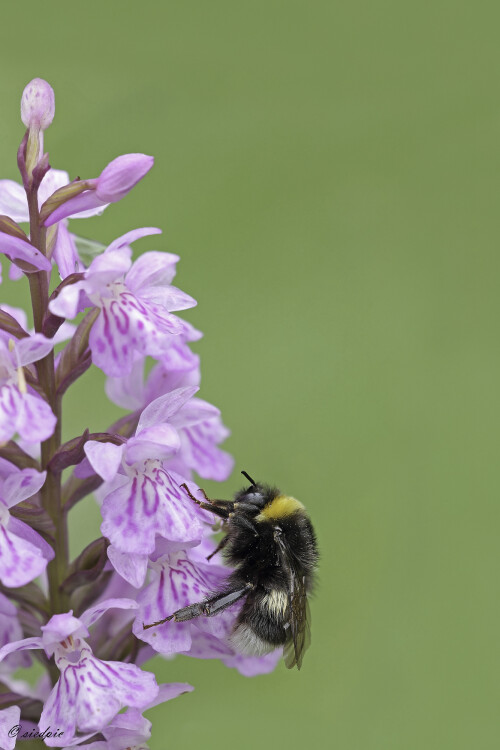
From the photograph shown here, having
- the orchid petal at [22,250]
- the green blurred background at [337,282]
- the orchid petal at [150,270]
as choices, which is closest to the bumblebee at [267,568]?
the orchid petal at [150,270]

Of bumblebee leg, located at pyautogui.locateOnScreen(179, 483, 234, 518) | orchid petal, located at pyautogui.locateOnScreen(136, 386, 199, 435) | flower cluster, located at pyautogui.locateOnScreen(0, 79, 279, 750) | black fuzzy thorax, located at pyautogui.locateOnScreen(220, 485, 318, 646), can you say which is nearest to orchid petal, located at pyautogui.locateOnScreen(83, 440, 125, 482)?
flower cluster, located at pyautogui.locateOnScreen(0, 79, 279, 750)

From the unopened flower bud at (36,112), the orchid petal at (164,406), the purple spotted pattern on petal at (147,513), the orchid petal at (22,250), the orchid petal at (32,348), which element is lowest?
the purple spotted pattern on petal at (147,513)

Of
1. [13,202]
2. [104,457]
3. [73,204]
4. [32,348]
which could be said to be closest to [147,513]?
[104,457]

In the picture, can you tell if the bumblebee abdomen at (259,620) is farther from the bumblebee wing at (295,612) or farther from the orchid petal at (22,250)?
the orchid petal at (22,250)

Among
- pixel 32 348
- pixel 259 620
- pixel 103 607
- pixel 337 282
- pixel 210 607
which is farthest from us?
pixel 337 282

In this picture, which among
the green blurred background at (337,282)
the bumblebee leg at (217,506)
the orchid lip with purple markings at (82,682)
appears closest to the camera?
the orchid lip with purple markings at (82,682)

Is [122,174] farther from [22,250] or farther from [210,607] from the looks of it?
[210,607]

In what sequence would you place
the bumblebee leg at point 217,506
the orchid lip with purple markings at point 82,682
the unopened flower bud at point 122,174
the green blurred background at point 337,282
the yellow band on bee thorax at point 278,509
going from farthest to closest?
the green blurred background at point 337,282 → the yellow band on bee thorax at point 278,509 → the bumblebee leg at point 217,506 → the unopened flower bud at point 122,174 → the orchid lip with purple markings at point 82,682

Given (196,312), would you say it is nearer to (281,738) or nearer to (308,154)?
(308,154)

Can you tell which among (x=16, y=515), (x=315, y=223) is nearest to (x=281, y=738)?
(x=16, y=515)
